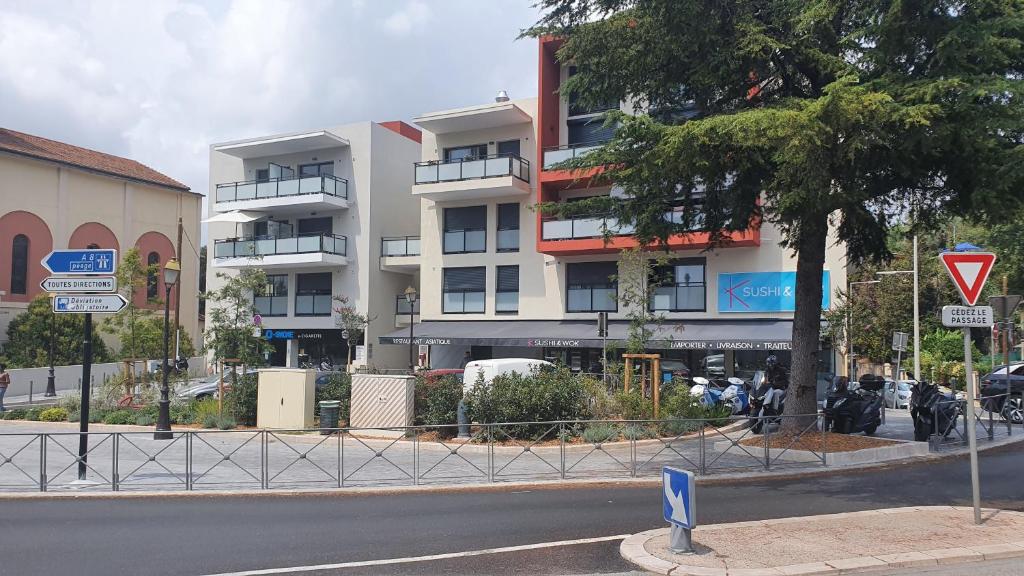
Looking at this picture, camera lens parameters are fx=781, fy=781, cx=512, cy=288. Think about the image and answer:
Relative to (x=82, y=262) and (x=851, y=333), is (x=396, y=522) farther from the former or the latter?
(x=851, y=333)

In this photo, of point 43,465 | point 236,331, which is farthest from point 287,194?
point 43,465

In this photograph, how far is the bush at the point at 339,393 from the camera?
18109 mm

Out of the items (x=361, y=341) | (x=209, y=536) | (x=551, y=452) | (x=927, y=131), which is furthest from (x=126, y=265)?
(x=927, y=131)

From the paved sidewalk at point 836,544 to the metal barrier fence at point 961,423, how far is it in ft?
21.5

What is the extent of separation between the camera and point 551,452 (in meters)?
14.2

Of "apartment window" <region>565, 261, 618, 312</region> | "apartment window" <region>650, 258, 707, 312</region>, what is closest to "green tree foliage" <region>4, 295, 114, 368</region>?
"apartment window" <region>565, 261, 618, 312</region>

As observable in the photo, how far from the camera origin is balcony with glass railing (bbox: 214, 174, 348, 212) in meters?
34.5

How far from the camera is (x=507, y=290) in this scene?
31.9 metres

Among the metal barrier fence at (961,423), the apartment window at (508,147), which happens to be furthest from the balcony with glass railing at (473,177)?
the metal barrier fence at (961,423)

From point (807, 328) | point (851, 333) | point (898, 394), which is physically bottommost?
point (898, 394)

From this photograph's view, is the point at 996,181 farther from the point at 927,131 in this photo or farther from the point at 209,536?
the point at 209,536

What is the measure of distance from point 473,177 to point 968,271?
23.8m

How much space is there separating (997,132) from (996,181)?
2.12 ft

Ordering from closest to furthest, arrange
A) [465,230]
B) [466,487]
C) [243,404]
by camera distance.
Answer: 1. [466,487]
2. [243,404]
3. [465,230]
